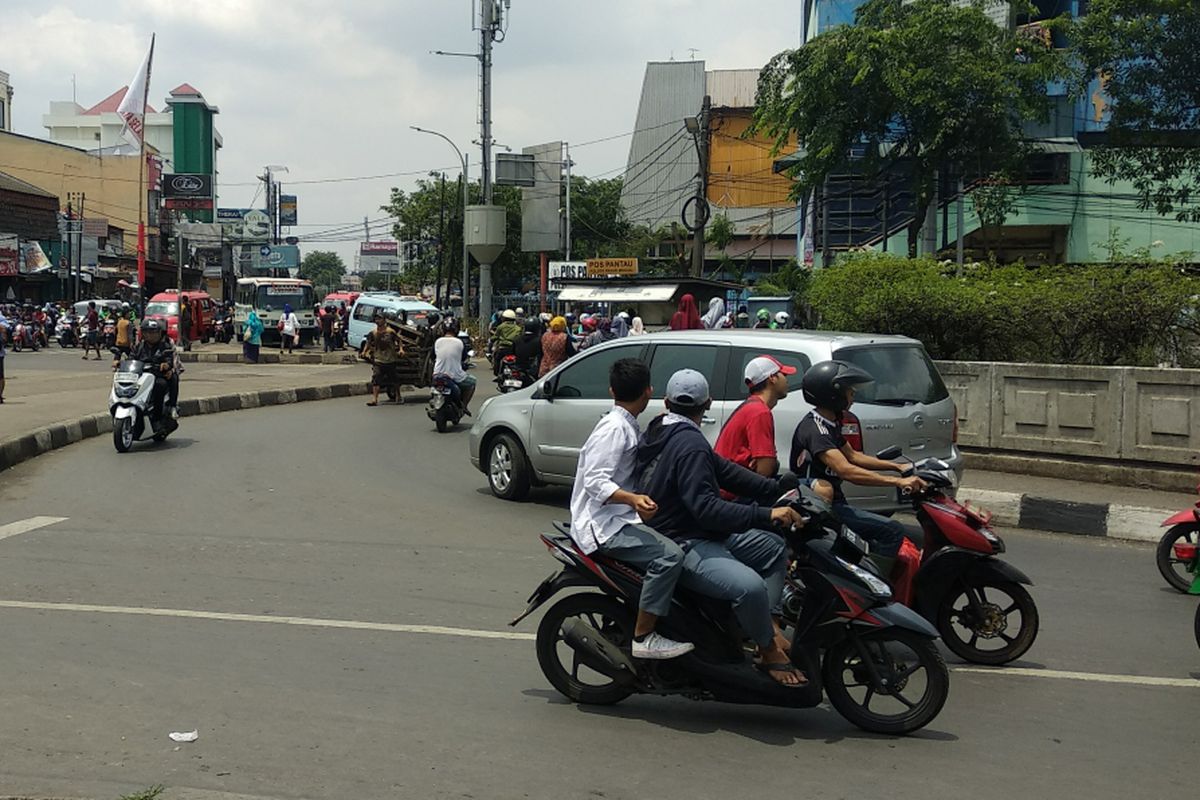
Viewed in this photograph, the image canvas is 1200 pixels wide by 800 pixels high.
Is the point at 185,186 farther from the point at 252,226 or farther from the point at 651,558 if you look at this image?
the point at 651,558

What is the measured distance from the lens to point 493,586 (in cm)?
767

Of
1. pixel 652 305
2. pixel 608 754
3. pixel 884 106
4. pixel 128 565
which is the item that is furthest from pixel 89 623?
pixel 652 305

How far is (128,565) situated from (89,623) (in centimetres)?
165

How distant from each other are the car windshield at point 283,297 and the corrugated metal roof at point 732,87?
3070 centimetres

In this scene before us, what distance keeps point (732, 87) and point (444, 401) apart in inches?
2240

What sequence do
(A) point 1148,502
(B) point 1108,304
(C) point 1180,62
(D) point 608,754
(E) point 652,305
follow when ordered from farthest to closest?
(E) point 652,305, (C) point 1180,62, (B) point 1108,304, (A) point 1148,502, (D) point 608,754

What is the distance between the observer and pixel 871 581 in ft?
16.1

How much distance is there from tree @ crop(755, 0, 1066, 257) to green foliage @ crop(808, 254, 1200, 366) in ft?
33.3

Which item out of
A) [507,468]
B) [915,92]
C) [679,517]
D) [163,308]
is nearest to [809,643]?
[679,517]

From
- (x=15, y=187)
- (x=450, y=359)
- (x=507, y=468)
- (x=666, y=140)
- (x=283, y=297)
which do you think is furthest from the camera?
(x=666, y=140)

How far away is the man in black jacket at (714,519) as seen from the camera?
4.84 metres

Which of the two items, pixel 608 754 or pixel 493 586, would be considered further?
pixel 493 586

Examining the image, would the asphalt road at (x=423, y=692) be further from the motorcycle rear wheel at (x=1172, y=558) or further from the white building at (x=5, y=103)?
the white building at (x=5, y=103)

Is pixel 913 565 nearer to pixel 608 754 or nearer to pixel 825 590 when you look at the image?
pixel 825 590
